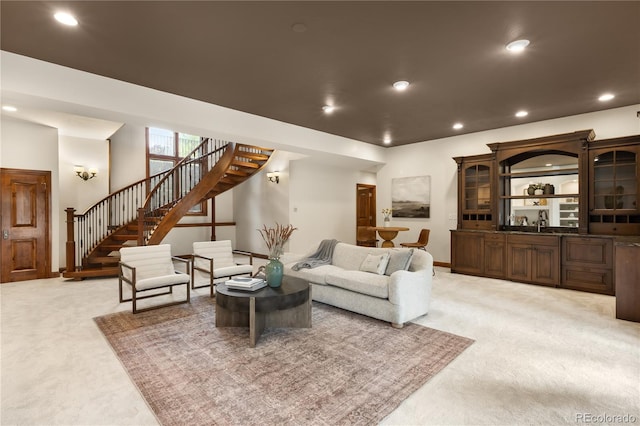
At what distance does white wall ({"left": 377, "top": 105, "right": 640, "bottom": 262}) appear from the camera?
546 centimetres

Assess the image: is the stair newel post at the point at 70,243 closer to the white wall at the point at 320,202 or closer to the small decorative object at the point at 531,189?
the white wall at the point at 320,202

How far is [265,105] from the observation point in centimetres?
504

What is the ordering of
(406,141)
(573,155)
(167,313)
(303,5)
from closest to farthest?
(303,5) < (167,313) < (573,155) < (406,141)

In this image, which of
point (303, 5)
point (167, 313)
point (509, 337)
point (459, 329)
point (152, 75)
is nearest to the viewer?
point (303, 5)

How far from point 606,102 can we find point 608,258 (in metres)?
2.38

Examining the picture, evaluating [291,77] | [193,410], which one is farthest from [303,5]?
[193,410]

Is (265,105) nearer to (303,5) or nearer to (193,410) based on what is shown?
(303,5)

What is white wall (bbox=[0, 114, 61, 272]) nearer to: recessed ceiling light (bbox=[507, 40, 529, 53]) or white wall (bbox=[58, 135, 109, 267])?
white wall (bbox=[58, 135, 109, 267])

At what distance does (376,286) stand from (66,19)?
391 centimetres

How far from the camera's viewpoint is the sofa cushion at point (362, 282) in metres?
3.76

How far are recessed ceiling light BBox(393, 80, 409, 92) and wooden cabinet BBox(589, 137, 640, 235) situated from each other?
138 inches

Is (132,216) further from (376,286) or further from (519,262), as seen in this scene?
(519,262)

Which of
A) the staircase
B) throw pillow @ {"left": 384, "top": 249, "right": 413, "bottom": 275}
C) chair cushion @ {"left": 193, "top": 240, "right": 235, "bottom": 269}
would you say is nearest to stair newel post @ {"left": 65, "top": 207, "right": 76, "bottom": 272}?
the staircase

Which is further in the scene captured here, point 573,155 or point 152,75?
point 573,155
